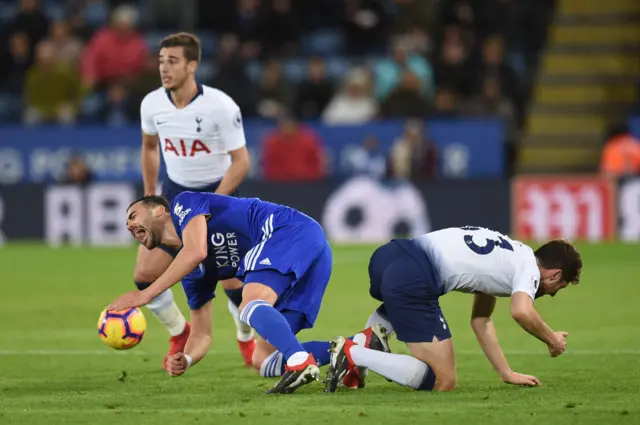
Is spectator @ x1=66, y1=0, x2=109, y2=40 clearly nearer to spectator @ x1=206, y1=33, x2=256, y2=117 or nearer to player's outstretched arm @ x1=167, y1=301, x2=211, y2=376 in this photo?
spectator @ x1=206, y1=33, x2=256, y2=117

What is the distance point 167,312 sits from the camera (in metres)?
9.20

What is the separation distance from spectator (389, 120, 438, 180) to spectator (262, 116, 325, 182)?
3.78ft

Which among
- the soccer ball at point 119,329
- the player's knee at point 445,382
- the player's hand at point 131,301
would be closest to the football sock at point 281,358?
the player's knee at point 445,382

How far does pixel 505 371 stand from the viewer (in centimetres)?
785

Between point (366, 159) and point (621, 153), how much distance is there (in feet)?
12.4

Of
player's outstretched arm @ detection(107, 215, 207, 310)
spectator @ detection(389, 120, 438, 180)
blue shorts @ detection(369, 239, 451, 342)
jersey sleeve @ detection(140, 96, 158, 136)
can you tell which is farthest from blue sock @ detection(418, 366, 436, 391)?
spectator @ detection(389, 120, 438, 180)

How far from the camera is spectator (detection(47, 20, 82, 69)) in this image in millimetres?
22312

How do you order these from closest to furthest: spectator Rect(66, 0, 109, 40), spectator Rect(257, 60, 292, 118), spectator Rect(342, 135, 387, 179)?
spectator Rect(342, 135, 387, 179) → spectator Rect(257, 60, 292, 118) → spectator Rect(66, 0, 109, 40)

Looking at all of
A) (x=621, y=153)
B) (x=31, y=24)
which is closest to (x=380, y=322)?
(x=621, y=153)

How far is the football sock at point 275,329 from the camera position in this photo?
745 centimetres

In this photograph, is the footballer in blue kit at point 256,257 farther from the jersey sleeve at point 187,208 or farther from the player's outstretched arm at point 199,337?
the player's outstretched arm at point 199,337

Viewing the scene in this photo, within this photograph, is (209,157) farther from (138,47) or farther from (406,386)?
(138,47)

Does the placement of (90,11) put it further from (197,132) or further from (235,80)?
(197,132)

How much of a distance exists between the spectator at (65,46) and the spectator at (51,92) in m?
0.36
